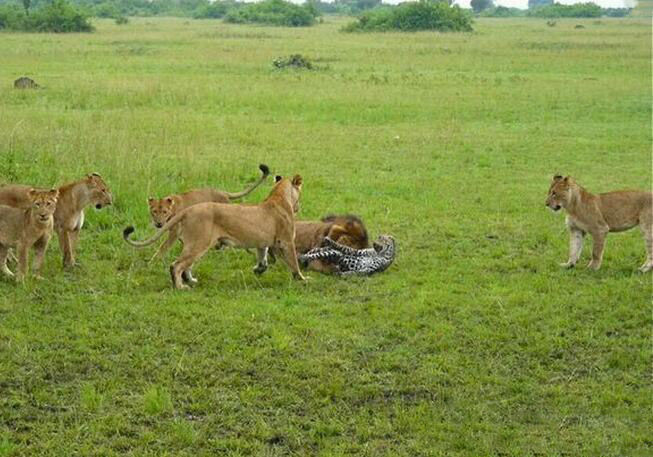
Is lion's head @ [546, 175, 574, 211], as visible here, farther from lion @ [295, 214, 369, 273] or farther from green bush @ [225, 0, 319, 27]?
green bush @ [225, 0, 319, 27]

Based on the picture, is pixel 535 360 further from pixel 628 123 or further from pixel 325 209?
pixel 628 123

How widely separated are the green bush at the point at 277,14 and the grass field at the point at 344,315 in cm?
5153

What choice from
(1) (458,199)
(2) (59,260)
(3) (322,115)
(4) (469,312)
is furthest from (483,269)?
(3) (322,115)

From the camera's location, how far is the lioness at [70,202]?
8.60 meters

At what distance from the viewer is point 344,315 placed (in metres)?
7.61

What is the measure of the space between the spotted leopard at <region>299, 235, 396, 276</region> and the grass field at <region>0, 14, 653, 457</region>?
5.4 inches

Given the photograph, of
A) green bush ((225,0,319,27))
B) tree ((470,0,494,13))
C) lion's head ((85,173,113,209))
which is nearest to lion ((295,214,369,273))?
lion's head ((85,173,113,209))

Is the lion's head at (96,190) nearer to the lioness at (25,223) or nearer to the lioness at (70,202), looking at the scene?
the lioness at (70,202)

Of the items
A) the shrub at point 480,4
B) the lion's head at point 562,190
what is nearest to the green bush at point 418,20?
the lion's head at point 562,190

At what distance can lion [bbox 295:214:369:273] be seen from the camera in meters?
9.07

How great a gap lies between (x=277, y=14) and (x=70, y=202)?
62920 mm

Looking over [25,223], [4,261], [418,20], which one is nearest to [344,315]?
[25,223]

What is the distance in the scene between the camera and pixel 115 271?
873 centimetres

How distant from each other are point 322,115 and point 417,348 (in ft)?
43.9
